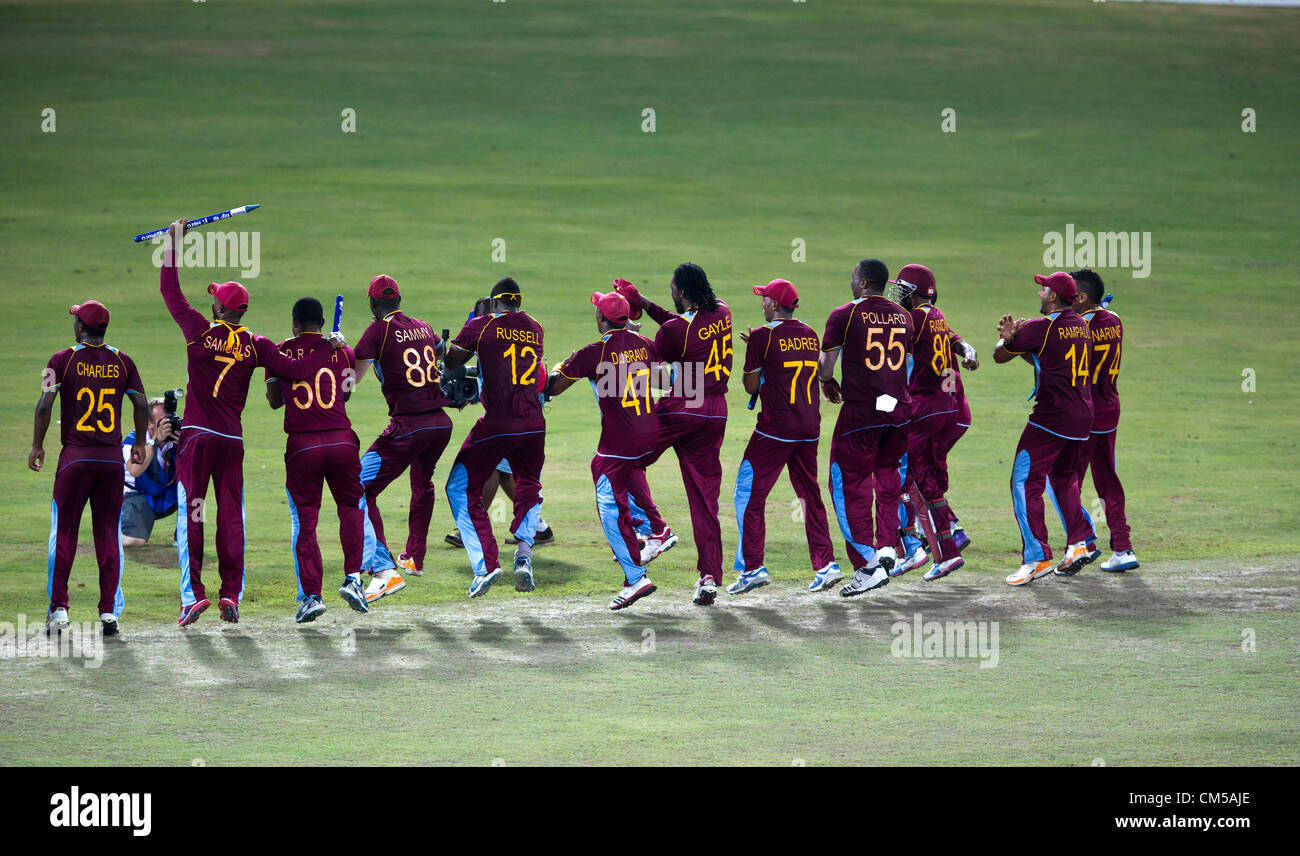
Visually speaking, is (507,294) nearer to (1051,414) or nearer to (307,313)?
(307,313)

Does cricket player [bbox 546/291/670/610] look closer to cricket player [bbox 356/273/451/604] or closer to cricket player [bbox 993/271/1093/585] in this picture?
cricket player [bbox 356/273/451/604]

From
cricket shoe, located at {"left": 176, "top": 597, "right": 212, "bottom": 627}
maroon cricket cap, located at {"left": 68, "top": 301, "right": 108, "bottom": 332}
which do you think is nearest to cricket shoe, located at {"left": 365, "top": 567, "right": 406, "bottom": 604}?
cricket shoe, located at {"left": 176, "top": 597, "right": 212, "bottom": 627}

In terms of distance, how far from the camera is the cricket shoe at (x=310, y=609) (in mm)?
10945

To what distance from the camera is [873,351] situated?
12.1 meters

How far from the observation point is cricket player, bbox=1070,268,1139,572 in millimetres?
12883

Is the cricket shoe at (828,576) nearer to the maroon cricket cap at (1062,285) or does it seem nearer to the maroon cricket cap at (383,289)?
the maroon cricket cap at (1062,285)

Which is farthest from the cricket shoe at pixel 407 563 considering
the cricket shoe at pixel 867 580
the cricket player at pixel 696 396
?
the cricket shoe at pixel 867 580

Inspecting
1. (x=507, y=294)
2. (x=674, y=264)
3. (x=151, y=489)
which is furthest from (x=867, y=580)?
(x=674, y=264)

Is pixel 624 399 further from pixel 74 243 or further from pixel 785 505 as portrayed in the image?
pixel 74 243

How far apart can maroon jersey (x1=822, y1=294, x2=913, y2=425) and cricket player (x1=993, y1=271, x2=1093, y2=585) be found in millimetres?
1004

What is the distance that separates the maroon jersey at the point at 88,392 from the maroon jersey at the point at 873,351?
18.3ft

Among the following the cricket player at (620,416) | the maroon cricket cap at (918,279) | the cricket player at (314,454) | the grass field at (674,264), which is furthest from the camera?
the maroon cricket cap at (918,279)

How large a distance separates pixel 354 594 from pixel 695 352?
3402 mm

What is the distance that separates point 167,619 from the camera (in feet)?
37.6
